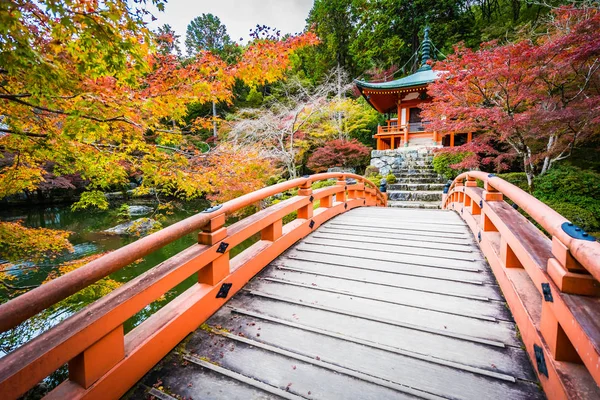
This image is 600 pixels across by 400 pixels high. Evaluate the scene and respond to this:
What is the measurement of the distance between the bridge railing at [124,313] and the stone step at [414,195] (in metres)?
8.52

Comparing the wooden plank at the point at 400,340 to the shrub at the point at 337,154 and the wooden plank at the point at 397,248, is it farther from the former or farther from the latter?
the shrub at the point at 337,154

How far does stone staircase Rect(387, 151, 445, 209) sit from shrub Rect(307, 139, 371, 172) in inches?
126

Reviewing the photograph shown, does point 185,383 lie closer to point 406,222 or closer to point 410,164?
point 406,222

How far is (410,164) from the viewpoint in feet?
40.8

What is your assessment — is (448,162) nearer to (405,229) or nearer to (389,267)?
(405,229)

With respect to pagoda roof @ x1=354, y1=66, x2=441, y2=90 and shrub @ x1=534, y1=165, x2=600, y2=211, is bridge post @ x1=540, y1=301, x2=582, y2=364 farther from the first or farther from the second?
pagoda roof @ x1=354, y1=66, x2=441, y2=90

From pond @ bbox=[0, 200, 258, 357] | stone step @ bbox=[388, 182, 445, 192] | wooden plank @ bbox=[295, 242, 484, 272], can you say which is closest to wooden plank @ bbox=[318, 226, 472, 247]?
wooden plank @ bbox=[295, 242, 484, 272]

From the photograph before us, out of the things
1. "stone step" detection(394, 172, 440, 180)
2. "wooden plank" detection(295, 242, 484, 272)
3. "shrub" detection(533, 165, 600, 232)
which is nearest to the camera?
"wooden plank" detection(295, 242, 484, 272)

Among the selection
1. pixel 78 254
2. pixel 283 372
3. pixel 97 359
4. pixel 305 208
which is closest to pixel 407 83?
pixel 305 208

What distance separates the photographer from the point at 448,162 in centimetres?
1069

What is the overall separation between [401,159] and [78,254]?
527 inches

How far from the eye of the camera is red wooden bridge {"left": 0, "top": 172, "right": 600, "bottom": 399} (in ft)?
4.17

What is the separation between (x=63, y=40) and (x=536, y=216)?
3.79 m

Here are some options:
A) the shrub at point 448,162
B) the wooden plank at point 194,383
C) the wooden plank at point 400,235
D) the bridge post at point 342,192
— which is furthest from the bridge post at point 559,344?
the shrub at point 448,162
